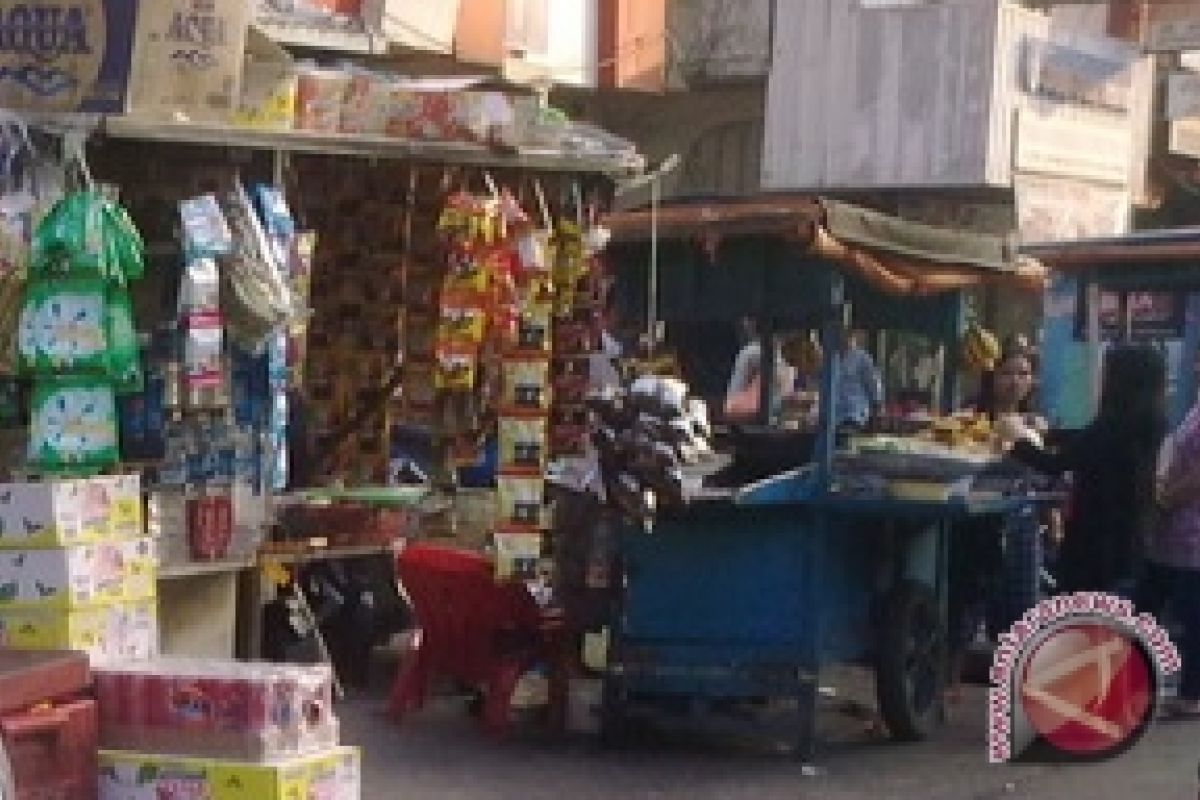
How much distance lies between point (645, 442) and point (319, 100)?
5.46ft

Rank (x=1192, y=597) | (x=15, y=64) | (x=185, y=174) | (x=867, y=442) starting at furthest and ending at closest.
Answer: (x=1192, y=597)
(x=867, y=442)
(x=185, y=174)
(x=15, y=64)

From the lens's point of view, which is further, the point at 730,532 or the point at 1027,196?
the point at 1027,196

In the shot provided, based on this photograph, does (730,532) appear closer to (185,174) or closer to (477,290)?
(477,290)

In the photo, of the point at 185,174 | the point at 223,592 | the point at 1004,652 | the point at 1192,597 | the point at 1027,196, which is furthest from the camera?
the point at 1027,196

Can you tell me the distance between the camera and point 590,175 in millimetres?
8109

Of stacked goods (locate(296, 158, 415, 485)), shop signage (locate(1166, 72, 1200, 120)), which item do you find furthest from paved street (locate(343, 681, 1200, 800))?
shop signage (locate(1166, 72, 1200, 120))

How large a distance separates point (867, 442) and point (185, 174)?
2.92 m

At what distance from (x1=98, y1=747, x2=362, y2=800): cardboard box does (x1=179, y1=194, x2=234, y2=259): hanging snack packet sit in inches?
79.7

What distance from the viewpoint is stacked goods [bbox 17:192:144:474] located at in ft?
21.9

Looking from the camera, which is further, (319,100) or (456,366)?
(456,366)

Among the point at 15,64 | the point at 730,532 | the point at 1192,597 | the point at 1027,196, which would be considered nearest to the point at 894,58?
the point at 1027,196

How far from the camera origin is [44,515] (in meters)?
6.14

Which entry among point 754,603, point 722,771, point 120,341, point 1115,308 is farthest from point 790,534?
point 1115,308

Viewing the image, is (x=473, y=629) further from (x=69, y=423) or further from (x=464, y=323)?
(x=69, y=423)
